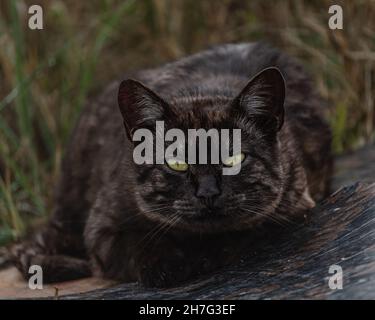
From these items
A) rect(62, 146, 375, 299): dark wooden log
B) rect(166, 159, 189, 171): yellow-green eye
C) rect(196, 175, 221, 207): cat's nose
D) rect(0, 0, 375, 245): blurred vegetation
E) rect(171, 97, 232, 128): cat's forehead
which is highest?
rect(0, 0, 375, 245): blurred vegetation

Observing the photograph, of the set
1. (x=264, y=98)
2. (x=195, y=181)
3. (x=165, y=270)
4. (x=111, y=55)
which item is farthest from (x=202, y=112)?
(x=111, y=55)

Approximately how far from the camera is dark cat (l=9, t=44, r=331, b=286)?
324cm

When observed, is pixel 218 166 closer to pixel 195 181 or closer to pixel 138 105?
pixel 195 181

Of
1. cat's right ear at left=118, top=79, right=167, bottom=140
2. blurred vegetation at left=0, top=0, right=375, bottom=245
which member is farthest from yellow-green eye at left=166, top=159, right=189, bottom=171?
blurred vegetation at left=0, top=0, right=375, bottom=245

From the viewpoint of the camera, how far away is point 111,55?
6.58 metres

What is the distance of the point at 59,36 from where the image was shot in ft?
20.7

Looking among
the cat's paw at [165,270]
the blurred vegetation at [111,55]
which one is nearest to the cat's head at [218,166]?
the cat's paw at [165,270]

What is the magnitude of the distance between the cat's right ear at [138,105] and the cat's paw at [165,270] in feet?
1.75

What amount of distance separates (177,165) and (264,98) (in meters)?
0.47

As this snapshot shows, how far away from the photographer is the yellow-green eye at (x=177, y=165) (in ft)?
10.4

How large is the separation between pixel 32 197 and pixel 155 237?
1830mm

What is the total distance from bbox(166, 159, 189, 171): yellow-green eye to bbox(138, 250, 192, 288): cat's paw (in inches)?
16.0

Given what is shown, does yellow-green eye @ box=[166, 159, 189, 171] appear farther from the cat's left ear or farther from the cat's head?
the cat's left ear

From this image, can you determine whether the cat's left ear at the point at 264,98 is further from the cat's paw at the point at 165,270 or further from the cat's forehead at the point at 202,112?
the cat's paw at the point at 165,270
